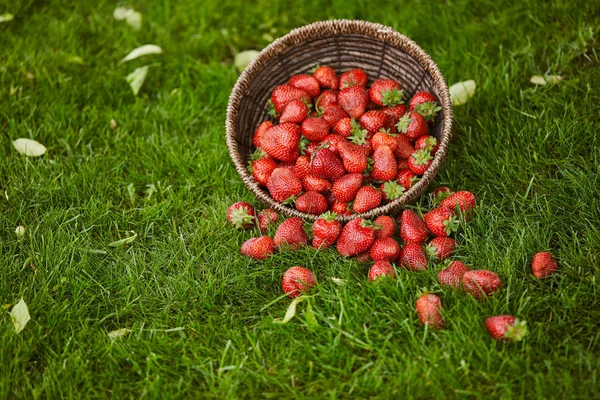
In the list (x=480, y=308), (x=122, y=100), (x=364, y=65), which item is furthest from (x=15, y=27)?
(x=480, y=308)

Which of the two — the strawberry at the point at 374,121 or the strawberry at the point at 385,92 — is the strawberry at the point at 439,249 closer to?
the strawberry at the point at 374,121

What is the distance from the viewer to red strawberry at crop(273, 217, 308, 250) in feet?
8.16

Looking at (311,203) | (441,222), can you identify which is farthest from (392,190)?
(311,203)

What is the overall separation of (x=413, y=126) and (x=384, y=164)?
225mm

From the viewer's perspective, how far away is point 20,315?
7.38 ft

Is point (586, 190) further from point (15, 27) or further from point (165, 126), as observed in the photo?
point (15, 27)

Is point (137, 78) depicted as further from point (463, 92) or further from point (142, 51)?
point (463, 92)

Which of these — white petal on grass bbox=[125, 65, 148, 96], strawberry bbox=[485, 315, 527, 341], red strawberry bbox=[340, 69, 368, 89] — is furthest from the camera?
white petal on grass bbox=[125, 65, 148, 96]

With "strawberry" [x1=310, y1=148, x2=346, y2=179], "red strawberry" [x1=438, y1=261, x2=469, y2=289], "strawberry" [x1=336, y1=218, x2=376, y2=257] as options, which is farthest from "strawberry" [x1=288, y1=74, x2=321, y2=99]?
"red strawberry" [x1=438, y1=261, x2=469, y2=289]

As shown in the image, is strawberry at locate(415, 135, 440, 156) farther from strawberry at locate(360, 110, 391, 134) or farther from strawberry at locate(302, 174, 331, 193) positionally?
strawberry at locate(302, 174, 331, 193)

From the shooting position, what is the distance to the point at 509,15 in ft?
11.2

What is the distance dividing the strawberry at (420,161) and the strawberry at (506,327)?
69 centimetres

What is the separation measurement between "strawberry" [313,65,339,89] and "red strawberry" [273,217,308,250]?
72cm

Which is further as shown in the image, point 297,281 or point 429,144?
point 429,144
